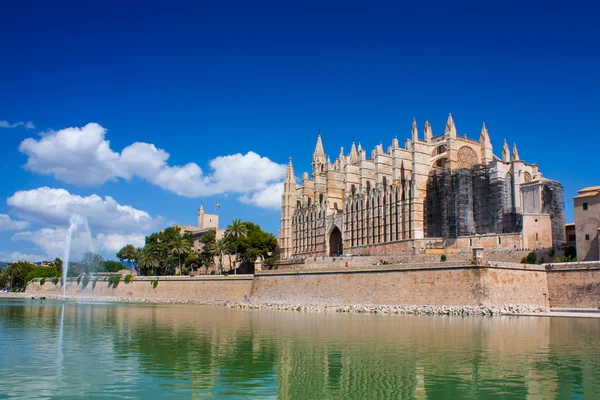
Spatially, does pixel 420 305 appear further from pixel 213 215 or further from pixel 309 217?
pixel 213 215

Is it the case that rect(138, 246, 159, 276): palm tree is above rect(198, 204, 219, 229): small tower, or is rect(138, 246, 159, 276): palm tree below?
below

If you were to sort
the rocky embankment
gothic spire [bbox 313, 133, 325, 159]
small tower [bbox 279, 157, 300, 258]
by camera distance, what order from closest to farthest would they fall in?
the rocky embankment < small tower [bbox 279, 157, 300, 258] < gothic spire [bbox 313, 133, 325, 159]

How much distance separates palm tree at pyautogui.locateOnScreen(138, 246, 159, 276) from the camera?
68438mm

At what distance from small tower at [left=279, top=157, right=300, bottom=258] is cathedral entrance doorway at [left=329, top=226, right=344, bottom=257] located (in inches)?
286

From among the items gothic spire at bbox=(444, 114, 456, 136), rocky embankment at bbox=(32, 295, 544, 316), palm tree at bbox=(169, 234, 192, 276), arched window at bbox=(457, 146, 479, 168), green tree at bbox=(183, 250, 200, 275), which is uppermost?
gothic spire at bbox=(444, 114, 456, 136)

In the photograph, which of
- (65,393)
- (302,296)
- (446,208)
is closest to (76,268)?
(302,296)

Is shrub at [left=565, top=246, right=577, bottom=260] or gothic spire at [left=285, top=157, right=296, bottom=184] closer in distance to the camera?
shrub at [left=565, top=246, right=577, bottom=260]

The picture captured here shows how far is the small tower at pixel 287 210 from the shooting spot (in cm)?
7394

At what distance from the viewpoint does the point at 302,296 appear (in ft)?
147

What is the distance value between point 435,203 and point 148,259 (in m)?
34.2

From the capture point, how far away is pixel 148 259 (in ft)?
225

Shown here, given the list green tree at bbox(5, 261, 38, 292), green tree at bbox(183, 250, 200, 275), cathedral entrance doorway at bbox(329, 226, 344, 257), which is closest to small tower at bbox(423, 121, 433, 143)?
cathedral entrance doorway at bbox(329, 226, 344, 257)

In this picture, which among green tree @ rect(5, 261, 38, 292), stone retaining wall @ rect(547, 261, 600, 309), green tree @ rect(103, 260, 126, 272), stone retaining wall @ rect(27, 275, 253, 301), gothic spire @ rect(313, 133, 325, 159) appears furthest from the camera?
green tree @ rect(103, 260, 126, 272)

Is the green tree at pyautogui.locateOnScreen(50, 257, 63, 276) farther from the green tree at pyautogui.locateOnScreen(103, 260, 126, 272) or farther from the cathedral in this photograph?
the cathedral
